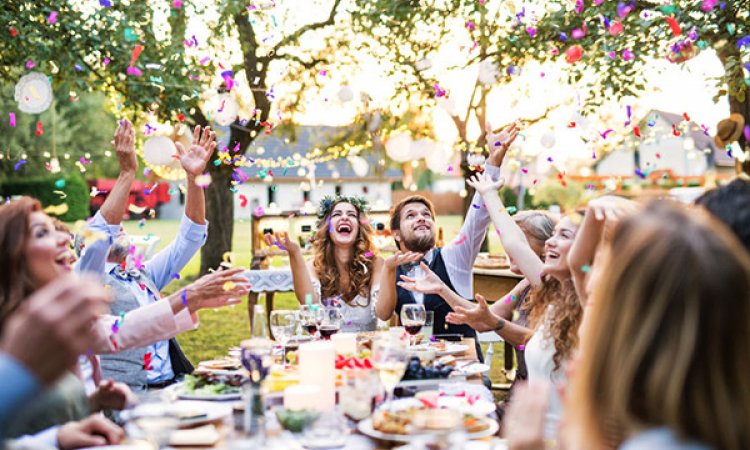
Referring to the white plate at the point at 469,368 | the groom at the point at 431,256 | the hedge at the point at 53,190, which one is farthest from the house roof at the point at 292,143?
the hedge at the point at 53,190

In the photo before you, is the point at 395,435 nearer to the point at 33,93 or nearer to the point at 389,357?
the point at 389,357

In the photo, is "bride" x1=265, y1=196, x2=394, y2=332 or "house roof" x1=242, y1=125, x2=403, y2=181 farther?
"house roof" x1=242, y1=125, x2=403, y2=181

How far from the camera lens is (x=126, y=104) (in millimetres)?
7812

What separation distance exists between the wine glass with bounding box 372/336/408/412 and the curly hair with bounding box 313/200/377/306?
2.09 metres

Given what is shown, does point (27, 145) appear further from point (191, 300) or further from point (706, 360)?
point (706, 360)

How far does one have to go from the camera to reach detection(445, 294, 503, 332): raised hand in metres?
3.22

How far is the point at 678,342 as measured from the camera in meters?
1.15

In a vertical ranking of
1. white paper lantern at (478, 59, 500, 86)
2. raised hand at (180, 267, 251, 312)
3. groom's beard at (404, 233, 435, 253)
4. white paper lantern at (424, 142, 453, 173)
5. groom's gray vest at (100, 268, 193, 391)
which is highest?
white paper lantern at (478, 59, 500, 86)

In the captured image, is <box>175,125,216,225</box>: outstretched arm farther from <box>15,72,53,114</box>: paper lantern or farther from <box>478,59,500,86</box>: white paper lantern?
<box>478,59,500,86</box>: white paper lantern

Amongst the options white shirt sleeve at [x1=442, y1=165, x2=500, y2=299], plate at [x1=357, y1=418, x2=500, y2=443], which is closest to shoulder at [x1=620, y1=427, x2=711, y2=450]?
plate at [x1=357, y1=418, x2=500, y2=443]

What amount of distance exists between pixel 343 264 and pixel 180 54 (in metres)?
4.80

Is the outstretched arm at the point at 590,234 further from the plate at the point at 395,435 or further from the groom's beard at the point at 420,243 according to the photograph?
the groom's beard at the point at 420,243

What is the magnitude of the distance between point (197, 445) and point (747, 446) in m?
1.34

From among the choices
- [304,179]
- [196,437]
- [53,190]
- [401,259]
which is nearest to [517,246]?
[401,259]
